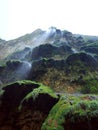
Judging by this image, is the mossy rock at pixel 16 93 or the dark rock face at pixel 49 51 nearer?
the mossy rock at pixel 16 93

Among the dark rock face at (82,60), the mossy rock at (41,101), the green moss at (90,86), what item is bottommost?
the green moss at (90,86)

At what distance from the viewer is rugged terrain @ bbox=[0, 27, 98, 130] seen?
61.0 ft

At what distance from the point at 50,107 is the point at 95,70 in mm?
18154

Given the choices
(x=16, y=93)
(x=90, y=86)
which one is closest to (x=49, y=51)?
(x=90, y=86)

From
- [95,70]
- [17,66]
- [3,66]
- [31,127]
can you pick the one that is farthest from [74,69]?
[31,127]

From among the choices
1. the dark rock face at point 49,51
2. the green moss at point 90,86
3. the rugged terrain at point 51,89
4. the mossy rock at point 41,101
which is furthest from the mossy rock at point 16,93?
the dark rock face at point 49,51

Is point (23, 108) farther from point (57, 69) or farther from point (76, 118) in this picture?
point (57, 69)

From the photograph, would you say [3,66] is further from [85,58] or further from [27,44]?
[27,44]

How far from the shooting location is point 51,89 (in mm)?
28406

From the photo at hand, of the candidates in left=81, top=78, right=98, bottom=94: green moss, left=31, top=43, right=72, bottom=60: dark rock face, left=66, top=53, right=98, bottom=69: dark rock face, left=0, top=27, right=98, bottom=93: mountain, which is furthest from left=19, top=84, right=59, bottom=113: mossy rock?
left=31, top=43, right=72, bottom=60: dark rock face

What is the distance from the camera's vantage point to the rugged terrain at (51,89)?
18.6m

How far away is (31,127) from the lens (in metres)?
22.8

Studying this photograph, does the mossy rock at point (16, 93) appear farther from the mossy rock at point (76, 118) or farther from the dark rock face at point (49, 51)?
the dark rock face at point (49, 51)

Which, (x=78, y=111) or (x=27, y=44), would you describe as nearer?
(x=78, y=111)
